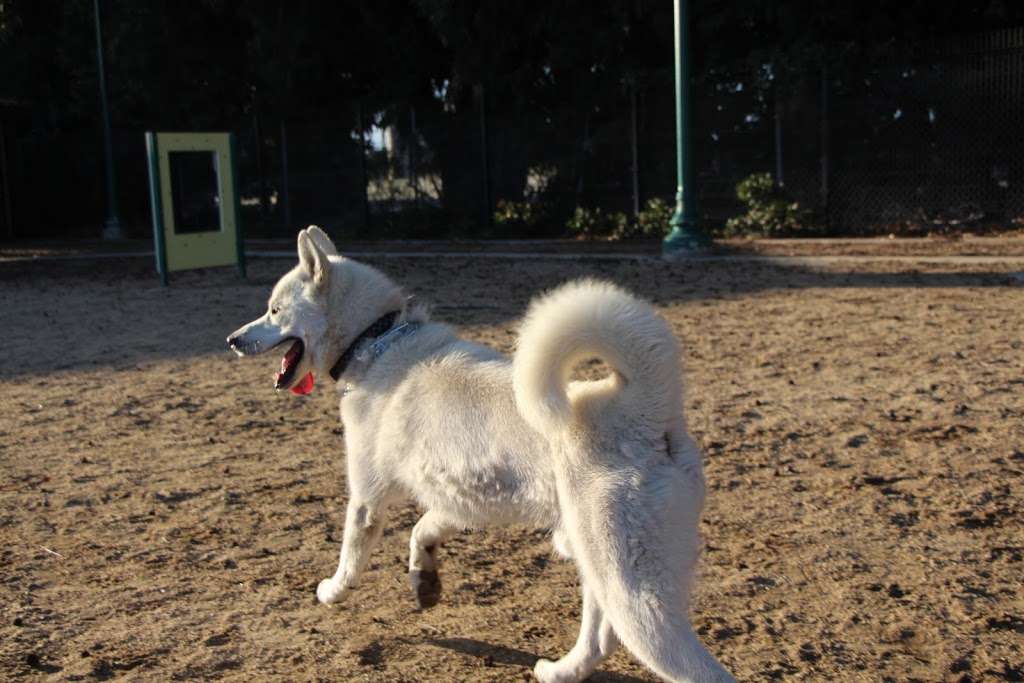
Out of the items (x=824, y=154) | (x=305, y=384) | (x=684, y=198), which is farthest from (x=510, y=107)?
(x=305, y=384)

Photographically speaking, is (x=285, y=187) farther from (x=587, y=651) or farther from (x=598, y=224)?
(x=587, y=651)

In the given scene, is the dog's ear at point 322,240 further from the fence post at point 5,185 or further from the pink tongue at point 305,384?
the fence post at point 5,185

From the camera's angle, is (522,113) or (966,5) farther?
(522,113)

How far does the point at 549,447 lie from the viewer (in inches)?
122

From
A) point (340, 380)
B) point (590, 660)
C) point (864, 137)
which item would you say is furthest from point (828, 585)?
point (864, 137)

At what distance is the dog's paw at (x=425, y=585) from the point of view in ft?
12.5

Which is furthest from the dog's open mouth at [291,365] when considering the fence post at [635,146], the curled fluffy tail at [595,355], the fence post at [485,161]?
the fence post at [485,161]

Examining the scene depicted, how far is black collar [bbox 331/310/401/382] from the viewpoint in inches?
158

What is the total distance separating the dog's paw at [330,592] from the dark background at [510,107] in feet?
47.1

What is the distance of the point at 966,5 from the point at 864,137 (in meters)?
3.37

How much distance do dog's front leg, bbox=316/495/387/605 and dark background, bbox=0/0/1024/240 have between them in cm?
1432

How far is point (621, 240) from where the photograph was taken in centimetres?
1822

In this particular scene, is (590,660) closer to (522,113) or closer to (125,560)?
(125,560)

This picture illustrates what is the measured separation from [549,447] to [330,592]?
1.25m
